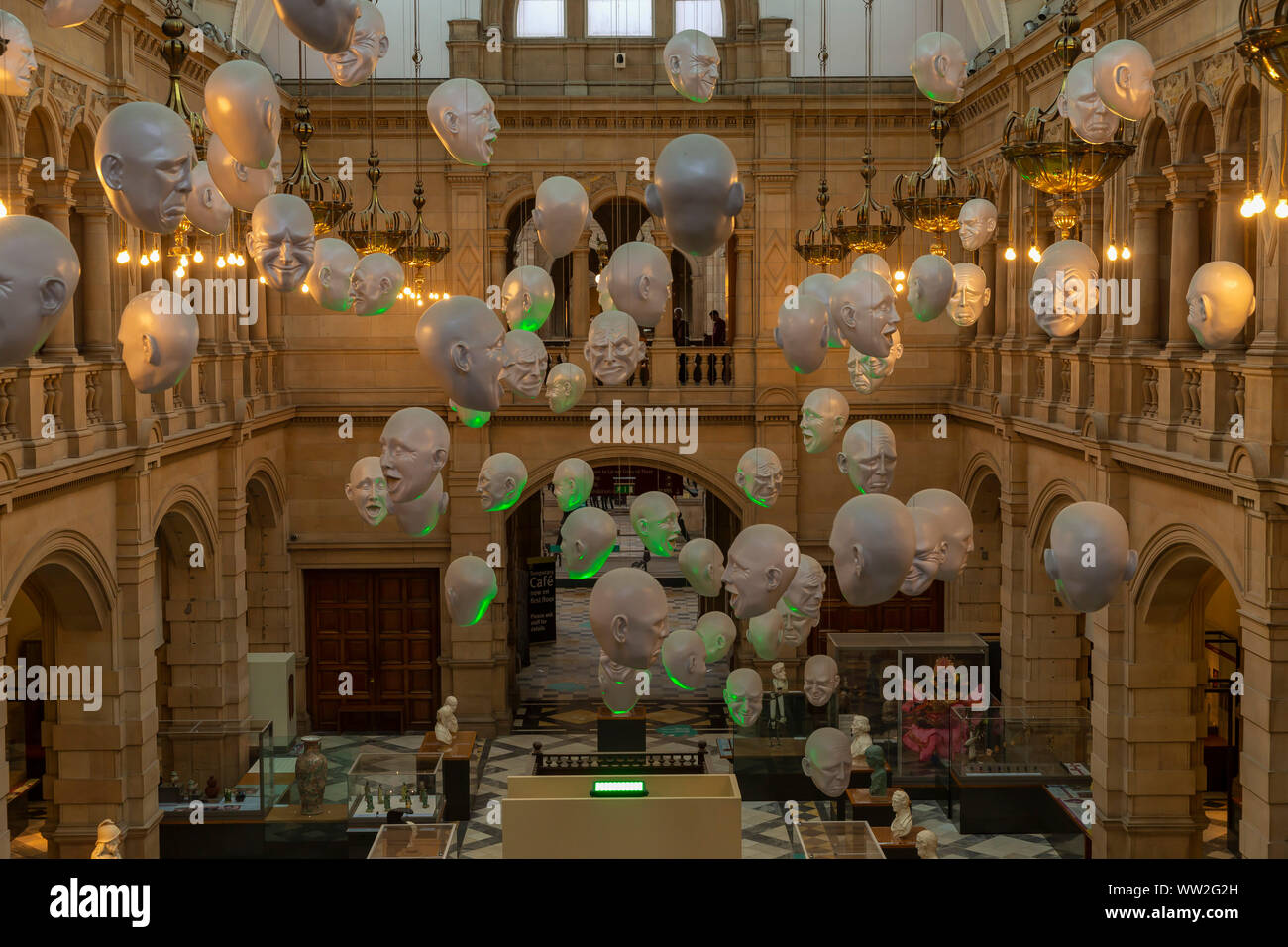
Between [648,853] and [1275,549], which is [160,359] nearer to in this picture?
[648,853]

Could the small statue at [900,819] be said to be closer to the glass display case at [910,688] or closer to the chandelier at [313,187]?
the glass display case at [910,688]

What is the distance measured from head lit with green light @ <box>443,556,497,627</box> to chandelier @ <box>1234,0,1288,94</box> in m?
4.70

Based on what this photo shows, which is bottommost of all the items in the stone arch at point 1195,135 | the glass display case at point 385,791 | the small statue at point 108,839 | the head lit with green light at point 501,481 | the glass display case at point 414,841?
the glass display case at point 385,791

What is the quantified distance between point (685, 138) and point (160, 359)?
270 cm

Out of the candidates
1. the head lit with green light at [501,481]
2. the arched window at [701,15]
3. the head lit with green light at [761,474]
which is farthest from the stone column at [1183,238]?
the arched window at [701,15]

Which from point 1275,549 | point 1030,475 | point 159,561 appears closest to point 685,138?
point 1275,549

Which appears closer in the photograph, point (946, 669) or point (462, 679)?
point (946, 669)

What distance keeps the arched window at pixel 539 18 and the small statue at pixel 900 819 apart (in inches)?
521

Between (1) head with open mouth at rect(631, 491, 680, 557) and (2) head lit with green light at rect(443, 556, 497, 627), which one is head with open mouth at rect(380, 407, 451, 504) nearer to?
(2) head lit with green light at rect(443, 556, 497, 627)

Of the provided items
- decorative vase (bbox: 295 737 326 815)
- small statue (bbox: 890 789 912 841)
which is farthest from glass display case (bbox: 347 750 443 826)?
small statue (bbox: 890 789 912 841)

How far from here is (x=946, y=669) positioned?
18891 mm

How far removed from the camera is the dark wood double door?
73.5 feet

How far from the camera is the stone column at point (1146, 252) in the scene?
48.4ft

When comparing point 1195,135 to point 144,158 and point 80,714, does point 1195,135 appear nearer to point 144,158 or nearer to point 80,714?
point 144,158
